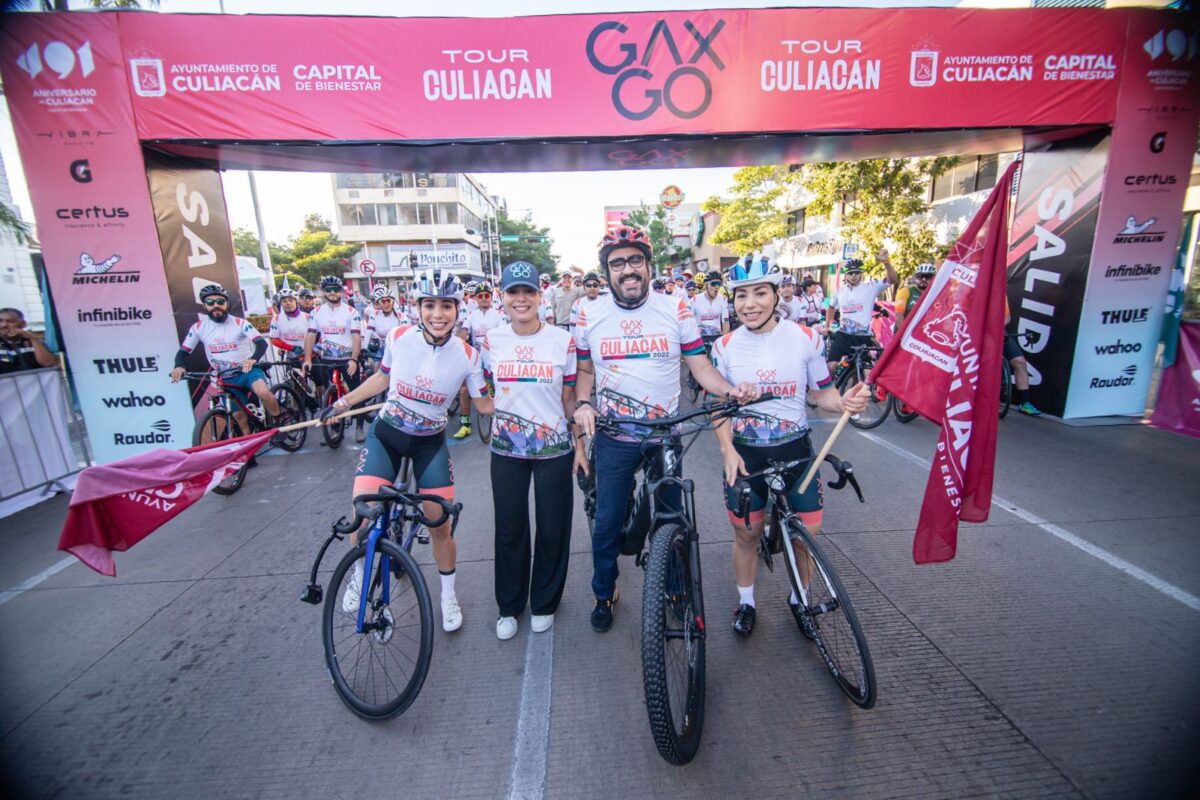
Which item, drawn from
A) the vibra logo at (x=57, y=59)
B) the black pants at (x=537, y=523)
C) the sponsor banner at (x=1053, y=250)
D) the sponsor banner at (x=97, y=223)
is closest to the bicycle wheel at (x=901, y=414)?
the sponsor banner at (x=1053, y=250)

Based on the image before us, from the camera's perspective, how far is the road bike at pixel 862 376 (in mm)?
7363

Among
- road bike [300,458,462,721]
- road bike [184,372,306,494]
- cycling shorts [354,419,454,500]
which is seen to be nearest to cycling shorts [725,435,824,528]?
road bike [300,458,462,721]

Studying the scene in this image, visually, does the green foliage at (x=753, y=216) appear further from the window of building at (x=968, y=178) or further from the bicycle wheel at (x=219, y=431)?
the bicycle wheel at (x=219, y=431)

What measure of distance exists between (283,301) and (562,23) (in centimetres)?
607

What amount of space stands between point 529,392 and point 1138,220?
9.07 metres

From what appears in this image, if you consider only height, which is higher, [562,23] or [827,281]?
[562,23]

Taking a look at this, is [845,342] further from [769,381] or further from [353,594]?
[353,594]

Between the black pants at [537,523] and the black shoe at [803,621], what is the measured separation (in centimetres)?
142

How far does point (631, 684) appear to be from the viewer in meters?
2.79

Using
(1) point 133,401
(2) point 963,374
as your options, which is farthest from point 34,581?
(2) point 963,374

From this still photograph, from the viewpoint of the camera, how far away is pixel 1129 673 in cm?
272

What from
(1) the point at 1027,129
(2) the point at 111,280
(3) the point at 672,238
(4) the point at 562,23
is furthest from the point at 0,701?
(3) the point at 672,238

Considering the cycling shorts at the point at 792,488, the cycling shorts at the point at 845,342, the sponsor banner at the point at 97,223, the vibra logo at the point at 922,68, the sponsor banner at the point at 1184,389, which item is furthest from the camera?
the cycling shorts at the point at 845,342

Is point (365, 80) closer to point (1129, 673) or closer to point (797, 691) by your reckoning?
point (797, 691)
